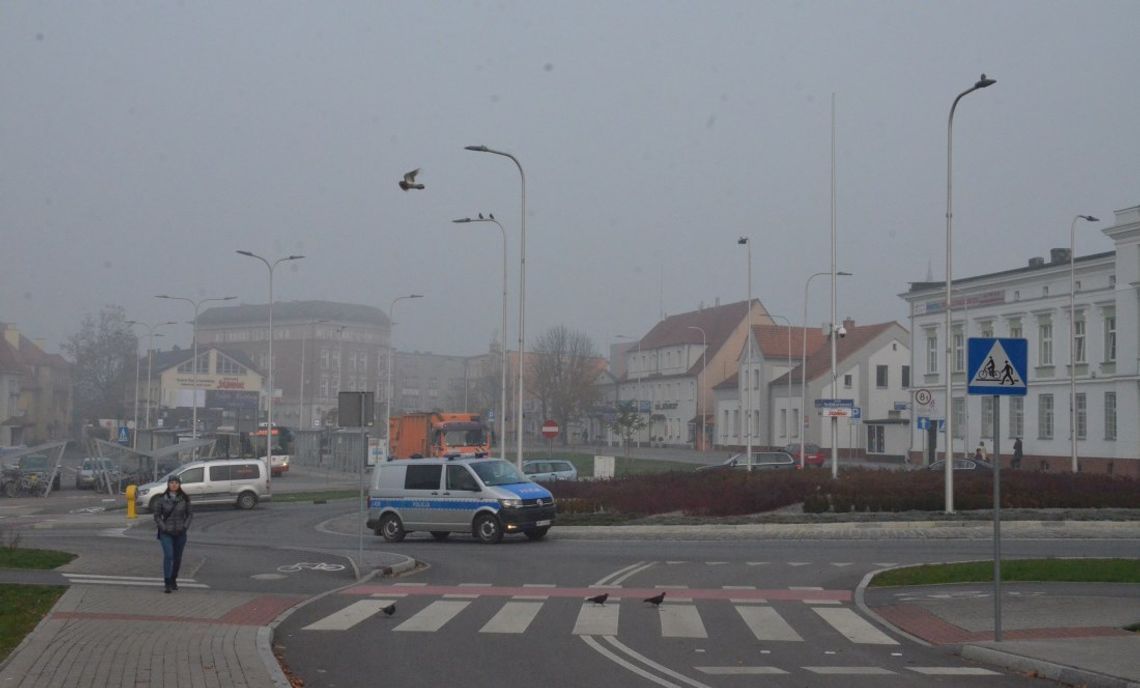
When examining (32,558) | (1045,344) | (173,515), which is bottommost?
(32,558)

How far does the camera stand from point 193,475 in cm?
4238

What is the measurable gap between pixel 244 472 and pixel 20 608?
100ft

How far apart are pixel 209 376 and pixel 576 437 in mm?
34687

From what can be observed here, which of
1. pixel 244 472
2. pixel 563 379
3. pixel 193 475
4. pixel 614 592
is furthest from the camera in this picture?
pixel 563 379

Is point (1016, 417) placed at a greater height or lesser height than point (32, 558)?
greater

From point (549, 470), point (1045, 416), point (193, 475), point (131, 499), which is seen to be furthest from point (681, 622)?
point (1045, 416)

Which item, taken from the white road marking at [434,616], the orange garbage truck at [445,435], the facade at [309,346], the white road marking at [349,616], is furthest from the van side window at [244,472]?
the facade at [309,346]

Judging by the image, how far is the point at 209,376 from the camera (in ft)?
373

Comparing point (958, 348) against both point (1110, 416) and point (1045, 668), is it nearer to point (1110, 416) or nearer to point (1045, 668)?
point (1110, 416)

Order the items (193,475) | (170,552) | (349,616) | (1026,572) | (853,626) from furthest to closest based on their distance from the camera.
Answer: (193,475), (1026,572), (170,552), (349,616), (853,626)

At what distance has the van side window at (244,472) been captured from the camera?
43.2 meters

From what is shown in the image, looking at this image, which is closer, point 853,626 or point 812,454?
point 853,626

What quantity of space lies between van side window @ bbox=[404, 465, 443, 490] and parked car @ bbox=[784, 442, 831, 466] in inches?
1297

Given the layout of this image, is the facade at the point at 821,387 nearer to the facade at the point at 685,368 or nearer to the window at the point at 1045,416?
the facade at the point at 685,368
